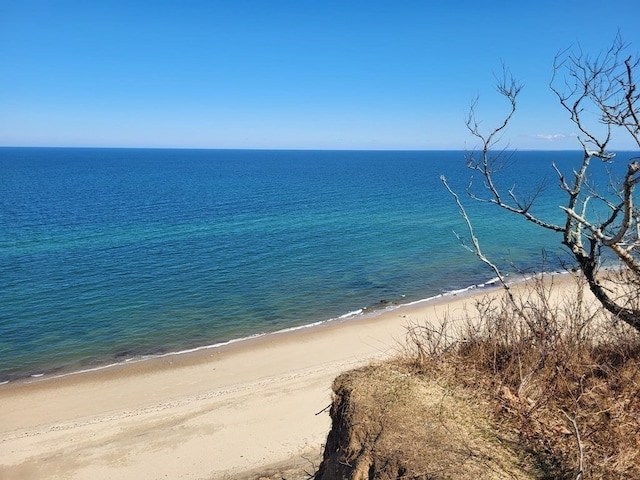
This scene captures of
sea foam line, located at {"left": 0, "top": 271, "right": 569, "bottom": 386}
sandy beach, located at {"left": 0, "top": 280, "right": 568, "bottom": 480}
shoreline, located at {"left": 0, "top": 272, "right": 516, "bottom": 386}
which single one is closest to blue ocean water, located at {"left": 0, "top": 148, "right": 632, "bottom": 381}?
shoreline, located at {"left": 0, "top": 272, "right": 516, "bottom": 386}

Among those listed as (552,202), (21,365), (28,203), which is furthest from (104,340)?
(552,202)

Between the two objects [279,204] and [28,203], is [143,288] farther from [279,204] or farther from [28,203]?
[28,203]

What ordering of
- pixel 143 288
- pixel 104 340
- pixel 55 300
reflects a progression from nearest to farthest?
pixel 104 340 < pixel 55 300 < pixel 143 288

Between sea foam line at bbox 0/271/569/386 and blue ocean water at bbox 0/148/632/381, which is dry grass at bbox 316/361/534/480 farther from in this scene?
sea foam line at bbox 0/271/569/386

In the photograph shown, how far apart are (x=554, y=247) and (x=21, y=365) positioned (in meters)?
36.4

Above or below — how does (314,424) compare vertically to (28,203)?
below

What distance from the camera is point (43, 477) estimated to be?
37.6ft

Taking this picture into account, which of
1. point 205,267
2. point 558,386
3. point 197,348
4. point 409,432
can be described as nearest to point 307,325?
point 197,348

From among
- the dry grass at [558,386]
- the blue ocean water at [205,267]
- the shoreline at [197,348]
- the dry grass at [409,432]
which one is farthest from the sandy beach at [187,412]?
the dry grass at [409,432]

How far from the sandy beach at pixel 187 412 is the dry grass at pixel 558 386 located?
2294 millimetres

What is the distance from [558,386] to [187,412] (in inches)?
442

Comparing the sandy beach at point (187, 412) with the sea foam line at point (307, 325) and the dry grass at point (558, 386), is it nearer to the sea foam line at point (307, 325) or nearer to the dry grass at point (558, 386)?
the sea foam line at point (307, 325)

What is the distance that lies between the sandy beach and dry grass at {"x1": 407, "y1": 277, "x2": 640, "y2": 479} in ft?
7.53

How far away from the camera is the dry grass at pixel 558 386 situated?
5.04m
